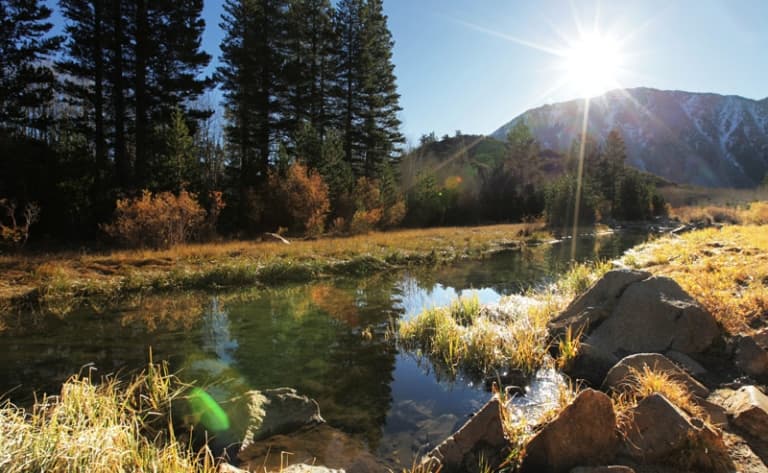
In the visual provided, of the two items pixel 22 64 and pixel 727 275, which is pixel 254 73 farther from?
pixel 727 275

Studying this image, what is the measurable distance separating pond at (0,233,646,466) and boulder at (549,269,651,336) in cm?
247

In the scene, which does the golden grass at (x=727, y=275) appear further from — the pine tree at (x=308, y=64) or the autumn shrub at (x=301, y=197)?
the pine tree at (x=308, y=64)

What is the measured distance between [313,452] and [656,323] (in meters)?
5.50

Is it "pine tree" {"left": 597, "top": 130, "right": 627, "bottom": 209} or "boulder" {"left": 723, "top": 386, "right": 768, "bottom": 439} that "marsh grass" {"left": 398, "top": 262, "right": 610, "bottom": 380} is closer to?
"boulder" {"left": 723, "top": 386, "right": 768, "bottom": 439}

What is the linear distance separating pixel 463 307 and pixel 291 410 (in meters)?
5.71

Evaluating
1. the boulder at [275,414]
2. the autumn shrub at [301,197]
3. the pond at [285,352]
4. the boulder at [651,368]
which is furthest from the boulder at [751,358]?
the autumn shrub at [301,197]

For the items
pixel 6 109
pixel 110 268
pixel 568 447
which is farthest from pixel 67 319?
pixel 6 109

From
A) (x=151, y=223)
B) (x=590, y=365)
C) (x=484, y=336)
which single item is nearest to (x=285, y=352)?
(x=484, y=336)

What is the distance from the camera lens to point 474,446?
13.2 feet

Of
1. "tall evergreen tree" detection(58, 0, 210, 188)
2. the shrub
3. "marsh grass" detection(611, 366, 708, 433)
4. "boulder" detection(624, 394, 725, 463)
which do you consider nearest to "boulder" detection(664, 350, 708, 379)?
"marsh grass" detection(611, 366, 708, 433)

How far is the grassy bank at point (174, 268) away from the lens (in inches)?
→ 473

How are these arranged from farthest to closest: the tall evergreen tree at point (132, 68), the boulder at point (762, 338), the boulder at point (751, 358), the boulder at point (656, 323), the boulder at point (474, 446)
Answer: the tall evergreen tree at point (132, 68)
the boulder at point (656, 323)
the boulder at point (762, 338)
the boulder at point (751, 358)
the boulder at point (474, 446)

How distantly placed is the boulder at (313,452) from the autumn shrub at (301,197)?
74.0 ft

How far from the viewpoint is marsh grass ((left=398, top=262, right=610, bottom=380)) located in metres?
6.81
